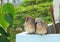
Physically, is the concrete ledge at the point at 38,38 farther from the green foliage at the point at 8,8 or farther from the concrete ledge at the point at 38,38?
the green foliage at the point at 8,8

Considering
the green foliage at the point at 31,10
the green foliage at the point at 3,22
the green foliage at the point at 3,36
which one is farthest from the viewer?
the green foliage at the point at 31,10

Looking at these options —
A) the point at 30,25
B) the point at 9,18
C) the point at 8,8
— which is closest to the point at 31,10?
the point at 8,8

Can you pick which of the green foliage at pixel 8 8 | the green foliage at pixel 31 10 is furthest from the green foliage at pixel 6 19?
the green foliage at pixel 31 10

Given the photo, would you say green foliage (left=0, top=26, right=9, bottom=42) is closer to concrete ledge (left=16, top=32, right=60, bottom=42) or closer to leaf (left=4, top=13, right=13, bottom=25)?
leaf (left=4, top=13, right=13, bottom=25)

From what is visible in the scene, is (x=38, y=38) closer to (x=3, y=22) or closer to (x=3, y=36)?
(x=3, y=36)

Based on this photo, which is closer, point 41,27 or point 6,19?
point 41,27

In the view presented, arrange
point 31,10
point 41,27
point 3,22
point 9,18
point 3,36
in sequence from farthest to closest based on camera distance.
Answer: point 31,10 < point 3,22 < point 9,18 < point 3,36 < point 41,27

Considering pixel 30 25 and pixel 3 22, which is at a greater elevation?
pixel 30 25

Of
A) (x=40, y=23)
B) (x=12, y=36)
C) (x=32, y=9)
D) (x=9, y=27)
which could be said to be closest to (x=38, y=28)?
(x=40, y=23)

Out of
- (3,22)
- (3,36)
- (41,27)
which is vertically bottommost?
(3,36)

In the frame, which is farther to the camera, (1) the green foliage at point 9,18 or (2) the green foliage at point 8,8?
(2) the green foliage at point 8,8

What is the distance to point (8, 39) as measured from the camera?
3.02 metres

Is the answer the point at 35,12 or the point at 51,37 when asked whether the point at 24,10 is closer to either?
the point at 35,12

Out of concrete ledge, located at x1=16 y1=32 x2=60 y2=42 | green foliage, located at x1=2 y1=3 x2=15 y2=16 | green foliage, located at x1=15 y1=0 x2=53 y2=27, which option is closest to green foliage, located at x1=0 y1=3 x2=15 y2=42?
green foliage, located at x1=2 y1=3 x2=15 y2=16
